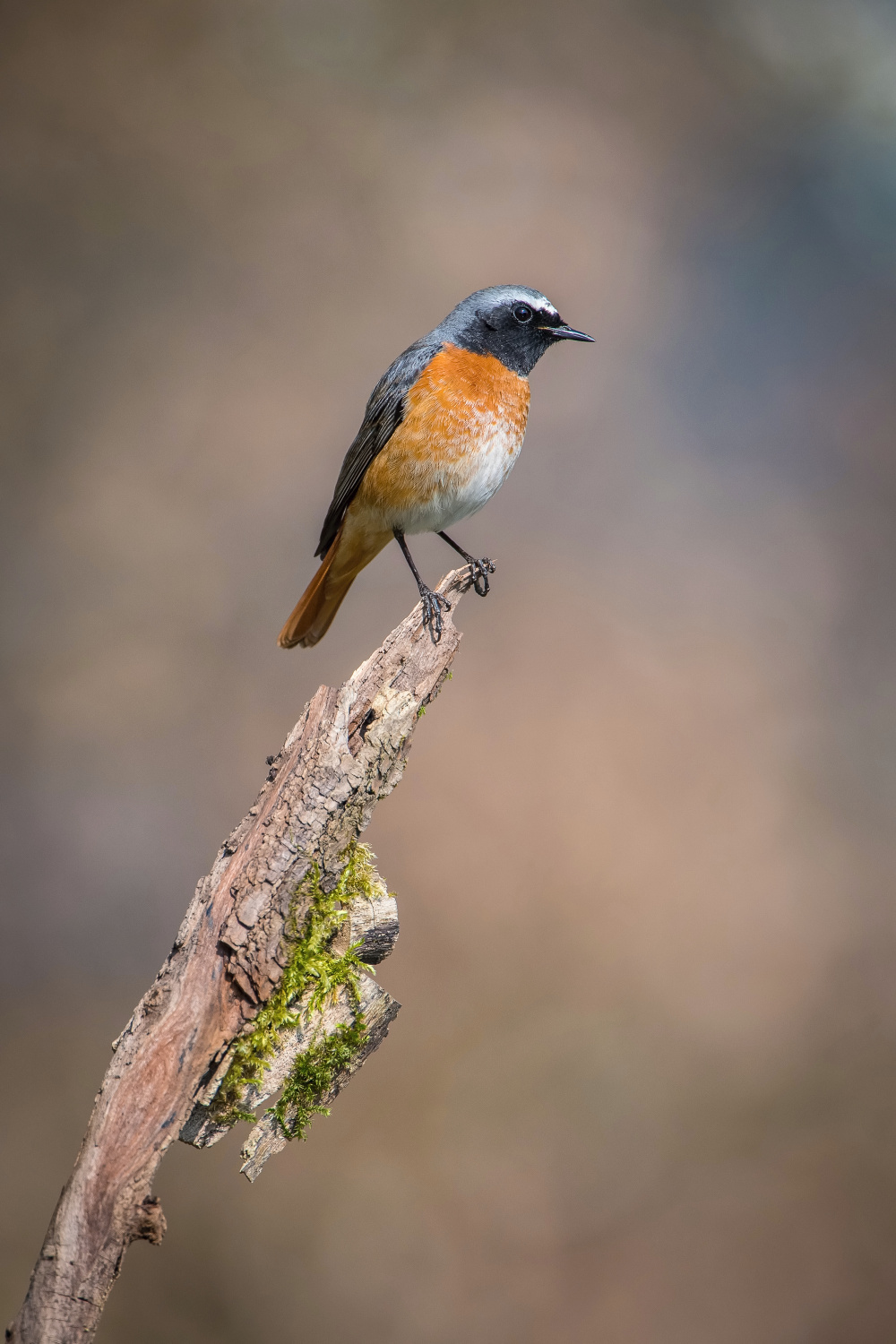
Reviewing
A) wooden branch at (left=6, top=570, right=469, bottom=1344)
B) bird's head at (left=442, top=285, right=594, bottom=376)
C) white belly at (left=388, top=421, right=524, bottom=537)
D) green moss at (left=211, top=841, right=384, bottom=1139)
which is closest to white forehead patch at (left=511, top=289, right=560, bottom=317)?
bird's head at (left=442, top=285, right=594, bottom=376)

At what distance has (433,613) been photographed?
267 cm

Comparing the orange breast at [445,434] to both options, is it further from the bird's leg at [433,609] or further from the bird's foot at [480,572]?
the bird's leg at [433,609]

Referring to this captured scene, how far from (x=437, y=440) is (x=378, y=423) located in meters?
0.33

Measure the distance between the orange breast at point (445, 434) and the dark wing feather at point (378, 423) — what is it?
0.14 feet

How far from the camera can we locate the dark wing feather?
133 inches

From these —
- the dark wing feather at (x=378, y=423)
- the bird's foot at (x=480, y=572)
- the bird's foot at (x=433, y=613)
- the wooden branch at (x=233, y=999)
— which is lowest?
the wooden branch at (x=233, y=999)

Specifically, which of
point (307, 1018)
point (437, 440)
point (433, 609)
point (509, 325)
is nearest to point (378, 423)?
point (437, 440)

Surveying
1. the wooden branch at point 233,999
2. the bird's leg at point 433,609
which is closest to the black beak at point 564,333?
the bird's leg at point 433,609

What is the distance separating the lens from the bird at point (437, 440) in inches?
128

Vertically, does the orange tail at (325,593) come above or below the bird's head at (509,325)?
below

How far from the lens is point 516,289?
3.50m

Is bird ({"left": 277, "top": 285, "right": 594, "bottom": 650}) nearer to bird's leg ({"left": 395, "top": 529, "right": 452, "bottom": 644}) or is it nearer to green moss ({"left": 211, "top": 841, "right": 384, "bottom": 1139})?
bird's leg ({"left": 395, "top": 529, "right": 452, "bottom": 644})

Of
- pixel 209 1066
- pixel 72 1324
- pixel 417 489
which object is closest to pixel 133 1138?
pixel 209 1066

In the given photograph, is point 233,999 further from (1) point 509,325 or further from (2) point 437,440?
(1) point 509,325
